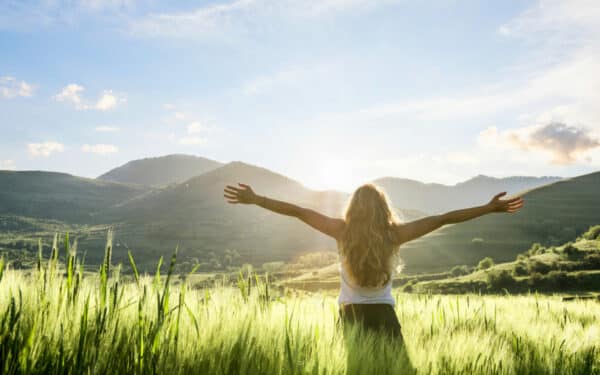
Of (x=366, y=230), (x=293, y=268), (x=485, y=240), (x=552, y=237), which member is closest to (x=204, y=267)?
(x=293, y=268)

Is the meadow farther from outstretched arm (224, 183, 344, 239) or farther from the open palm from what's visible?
the open palm

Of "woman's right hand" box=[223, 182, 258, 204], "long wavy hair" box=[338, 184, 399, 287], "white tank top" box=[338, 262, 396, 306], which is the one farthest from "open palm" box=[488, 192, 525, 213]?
"woman's right hand" box=[223, 182, 258, 204]

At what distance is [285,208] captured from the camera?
504 cm

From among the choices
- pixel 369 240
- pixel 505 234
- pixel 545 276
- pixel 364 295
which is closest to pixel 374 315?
pixel 364 295

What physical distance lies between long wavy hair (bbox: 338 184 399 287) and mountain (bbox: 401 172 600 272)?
13971cm

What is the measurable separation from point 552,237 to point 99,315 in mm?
173270

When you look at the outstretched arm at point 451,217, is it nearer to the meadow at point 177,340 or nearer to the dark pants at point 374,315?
the dark pants at point 374,315

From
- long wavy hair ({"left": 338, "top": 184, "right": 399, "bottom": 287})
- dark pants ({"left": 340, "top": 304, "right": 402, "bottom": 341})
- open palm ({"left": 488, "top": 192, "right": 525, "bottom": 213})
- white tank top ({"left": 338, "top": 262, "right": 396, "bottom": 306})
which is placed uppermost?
open palm ({"left": 488, "top": 192, "right": 525, "bottom": 213})

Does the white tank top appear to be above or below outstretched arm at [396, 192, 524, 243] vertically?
below

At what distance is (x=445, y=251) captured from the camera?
152250 millimetres

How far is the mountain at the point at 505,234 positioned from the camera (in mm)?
144375

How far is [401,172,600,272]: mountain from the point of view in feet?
474

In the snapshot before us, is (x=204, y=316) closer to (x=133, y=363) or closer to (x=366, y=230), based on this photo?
(x=133, y=363)

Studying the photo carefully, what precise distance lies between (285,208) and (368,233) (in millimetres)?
980
